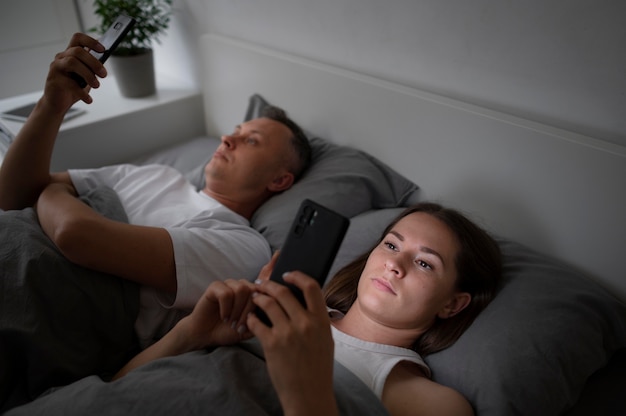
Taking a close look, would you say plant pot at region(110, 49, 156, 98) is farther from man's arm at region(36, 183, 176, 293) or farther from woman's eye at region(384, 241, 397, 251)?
woman's eye at region(384, 241, 397, 251)

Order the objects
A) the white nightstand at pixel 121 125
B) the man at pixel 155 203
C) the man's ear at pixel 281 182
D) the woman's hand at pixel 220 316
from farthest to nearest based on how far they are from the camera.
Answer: the white nightstand at pixel 121 125, the man's ear at pixel 281 182, the man at pixel 155 203, the woman's hand at pixel 220 316

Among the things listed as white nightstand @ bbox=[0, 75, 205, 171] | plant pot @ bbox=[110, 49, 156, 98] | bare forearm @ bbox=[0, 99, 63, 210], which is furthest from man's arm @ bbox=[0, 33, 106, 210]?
plant pot @ bbox=[110, 49, 156, 98]

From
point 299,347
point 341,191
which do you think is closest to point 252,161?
point 341,191

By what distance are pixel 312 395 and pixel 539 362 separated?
0.47 m

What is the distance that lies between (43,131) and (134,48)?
82 cm

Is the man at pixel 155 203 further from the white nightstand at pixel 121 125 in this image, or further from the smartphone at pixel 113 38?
the white nightstand at pixel 121 125

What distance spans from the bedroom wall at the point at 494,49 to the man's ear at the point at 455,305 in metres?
0.47

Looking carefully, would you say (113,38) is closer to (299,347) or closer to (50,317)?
(50,317)

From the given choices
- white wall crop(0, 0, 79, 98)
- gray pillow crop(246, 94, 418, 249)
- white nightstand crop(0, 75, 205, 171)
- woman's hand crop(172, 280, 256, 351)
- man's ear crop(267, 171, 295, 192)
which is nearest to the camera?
woman's hand crop(172, 280, 256, 351)

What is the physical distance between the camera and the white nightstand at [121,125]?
152 centimetres

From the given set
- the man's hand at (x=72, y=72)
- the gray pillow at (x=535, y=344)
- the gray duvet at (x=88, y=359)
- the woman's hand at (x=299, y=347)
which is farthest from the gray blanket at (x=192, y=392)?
the man's hand at (x=72, y=72)

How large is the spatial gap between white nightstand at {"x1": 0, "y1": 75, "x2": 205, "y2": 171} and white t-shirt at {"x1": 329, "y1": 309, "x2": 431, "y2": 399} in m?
1.25

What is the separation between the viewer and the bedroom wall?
33.2 inches

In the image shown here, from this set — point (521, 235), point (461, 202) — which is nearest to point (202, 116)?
point (461, 202)
